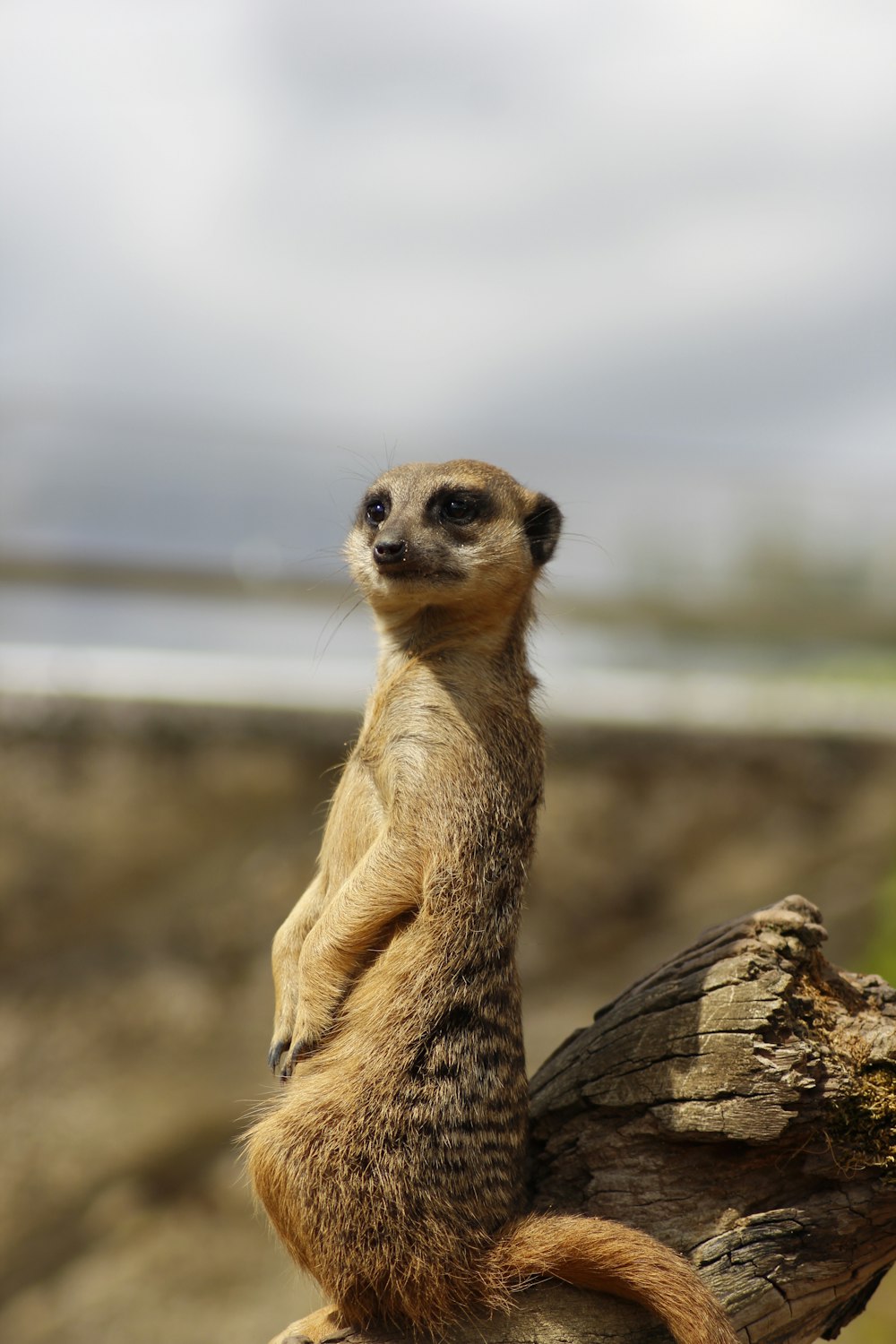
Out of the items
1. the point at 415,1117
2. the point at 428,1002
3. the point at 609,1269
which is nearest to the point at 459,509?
the point at 428,1002

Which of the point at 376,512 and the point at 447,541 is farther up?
the point at 376,512

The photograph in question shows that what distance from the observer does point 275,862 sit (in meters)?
5.63

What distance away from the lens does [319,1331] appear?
2.10m

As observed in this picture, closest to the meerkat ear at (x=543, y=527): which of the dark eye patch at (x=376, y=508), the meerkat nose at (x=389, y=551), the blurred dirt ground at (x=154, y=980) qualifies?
the dark eye patch at (x=376, y=508)

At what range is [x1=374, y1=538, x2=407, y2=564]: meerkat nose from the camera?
2316mm

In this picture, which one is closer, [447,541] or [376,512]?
[447,541]

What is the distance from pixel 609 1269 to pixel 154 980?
397 cm

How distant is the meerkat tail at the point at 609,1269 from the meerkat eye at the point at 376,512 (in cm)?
138

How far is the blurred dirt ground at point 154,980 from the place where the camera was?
5398mm

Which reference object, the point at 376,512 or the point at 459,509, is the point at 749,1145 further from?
the point at 376,512

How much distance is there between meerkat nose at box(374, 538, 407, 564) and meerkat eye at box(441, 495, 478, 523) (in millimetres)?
194

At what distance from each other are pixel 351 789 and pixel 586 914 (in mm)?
3793

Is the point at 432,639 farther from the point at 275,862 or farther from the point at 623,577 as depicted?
the point at 623,577

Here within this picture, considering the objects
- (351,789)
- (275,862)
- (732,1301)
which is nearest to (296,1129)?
(351,789)
